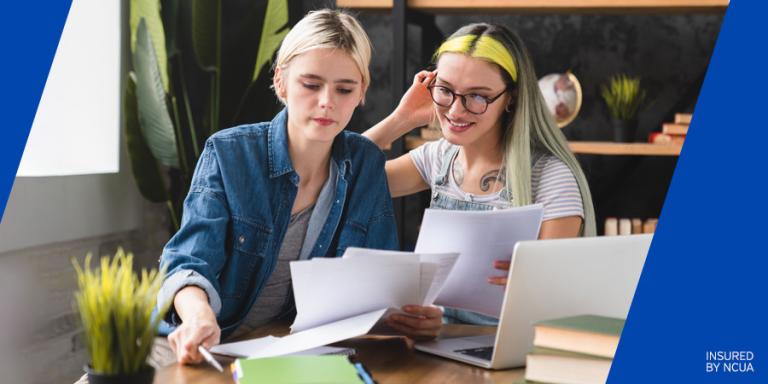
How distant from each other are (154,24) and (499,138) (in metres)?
1.55

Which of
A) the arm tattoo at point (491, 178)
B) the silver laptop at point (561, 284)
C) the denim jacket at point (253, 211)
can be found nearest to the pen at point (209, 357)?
the denim jacket at point (253, 211)

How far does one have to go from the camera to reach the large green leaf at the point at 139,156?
312cm

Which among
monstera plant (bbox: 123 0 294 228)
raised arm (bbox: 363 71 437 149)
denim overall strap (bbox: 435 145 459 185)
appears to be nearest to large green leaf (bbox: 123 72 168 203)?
monstera plant (bbox: 123 0 294 228)

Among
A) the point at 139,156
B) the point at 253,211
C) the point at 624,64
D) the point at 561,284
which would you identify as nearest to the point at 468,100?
the point at 253,211

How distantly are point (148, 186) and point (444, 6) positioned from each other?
4.36 ft

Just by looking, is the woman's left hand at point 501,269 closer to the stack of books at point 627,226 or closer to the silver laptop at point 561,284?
the silver laptop at point 561,284

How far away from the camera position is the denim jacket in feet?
5.24

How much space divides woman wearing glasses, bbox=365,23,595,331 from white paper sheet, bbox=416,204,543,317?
1.66 ft

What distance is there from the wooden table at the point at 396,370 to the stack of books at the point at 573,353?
155 millimetres

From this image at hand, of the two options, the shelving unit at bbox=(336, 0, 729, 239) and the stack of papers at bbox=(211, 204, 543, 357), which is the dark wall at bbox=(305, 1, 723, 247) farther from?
the stack of papers at bbox=(211, 204, 543, 357)

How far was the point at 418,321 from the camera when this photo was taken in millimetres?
1464

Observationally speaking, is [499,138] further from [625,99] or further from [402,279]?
[625,99]

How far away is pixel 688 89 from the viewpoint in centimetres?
321

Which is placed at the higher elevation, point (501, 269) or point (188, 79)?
point (188, 79)
